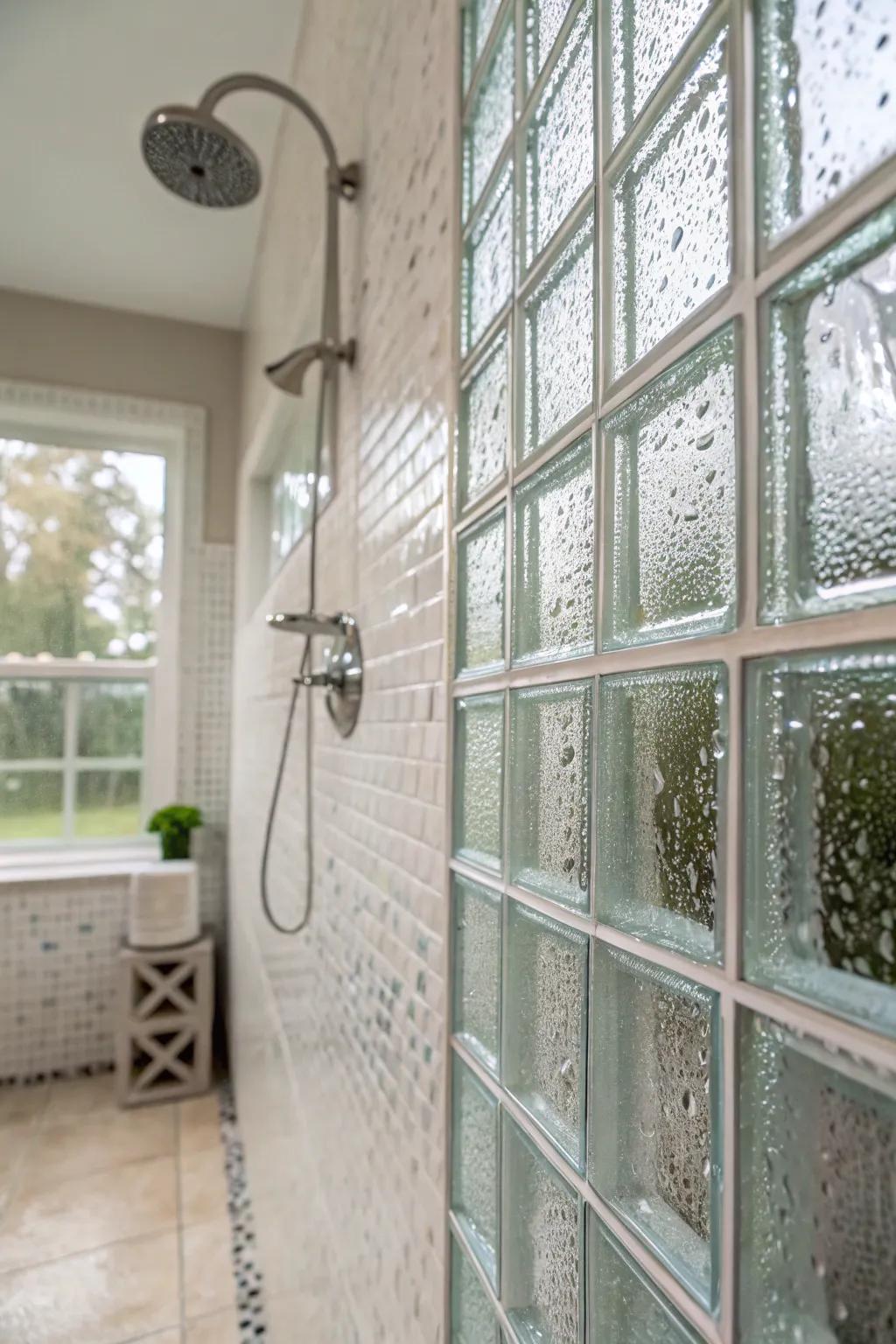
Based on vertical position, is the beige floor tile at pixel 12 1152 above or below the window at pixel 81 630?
below

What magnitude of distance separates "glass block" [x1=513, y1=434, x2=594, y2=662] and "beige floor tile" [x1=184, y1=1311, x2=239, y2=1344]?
176 centimetres

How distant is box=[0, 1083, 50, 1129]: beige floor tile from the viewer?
7.87 feet

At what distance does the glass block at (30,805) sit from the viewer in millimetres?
2832

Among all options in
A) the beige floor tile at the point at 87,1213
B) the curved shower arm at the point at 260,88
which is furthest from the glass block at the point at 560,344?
the beige floor tile at the point at 87,1213

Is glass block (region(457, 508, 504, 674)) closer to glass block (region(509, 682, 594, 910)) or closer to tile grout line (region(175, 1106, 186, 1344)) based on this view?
glass block (region(509, 682, 594, 910))

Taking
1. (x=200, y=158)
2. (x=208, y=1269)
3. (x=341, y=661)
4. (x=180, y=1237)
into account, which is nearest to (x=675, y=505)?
(x=341, y=661)

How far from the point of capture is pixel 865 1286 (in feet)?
1.03

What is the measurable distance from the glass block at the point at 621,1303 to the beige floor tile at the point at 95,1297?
5.34 feet

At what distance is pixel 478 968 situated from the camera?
728mm

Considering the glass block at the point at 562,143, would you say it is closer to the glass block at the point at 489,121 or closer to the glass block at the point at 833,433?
the glass block at the point at 489,121

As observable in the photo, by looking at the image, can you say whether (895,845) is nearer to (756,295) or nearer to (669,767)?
(669,767)

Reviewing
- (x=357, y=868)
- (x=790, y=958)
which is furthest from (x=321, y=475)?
(x=790, y=958)

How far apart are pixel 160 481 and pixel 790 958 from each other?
3.16 meters

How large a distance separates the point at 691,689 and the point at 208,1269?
2054mm
